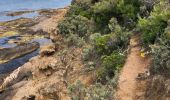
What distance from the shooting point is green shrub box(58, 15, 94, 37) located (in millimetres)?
26875

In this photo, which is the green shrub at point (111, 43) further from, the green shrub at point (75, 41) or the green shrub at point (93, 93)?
the green shrub at point (75, 41)

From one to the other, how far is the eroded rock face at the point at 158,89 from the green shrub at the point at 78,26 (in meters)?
13.4

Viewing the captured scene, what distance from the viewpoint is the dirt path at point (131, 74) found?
13.1 metres

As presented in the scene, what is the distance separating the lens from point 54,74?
2228 cm

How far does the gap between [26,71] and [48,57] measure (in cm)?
277

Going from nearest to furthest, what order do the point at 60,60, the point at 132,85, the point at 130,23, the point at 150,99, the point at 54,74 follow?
the point at 150,99, the point at 132,85, the point at 130,23, the point at 54,74, the point at 60,60

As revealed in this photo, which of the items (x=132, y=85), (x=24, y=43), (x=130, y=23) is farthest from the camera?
(x=24, y=43)

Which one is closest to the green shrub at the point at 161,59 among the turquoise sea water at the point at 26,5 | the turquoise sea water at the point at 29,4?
the turquoise sea water at the point at 26,5

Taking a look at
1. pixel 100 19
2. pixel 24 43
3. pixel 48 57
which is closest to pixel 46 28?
pixel 24 43

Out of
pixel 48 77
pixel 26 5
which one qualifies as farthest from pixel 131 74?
pixel 26 5

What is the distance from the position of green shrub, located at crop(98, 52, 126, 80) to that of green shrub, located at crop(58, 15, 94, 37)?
918 centimetres

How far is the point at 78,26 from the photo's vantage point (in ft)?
93.5

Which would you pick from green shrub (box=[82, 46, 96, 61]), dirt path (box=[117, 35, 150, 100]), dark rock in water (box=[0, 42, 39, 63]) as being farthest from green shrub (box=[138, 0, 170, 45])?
dark rock in water (box=[0, 42, 39, 63])

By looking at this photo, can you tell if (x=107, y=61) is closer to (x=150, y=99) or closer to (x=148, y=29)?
(x=148, y=29)
